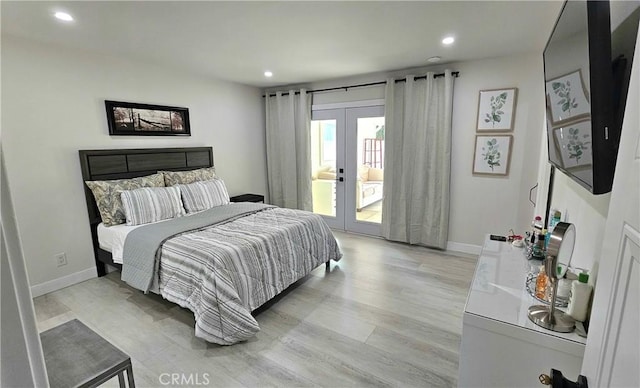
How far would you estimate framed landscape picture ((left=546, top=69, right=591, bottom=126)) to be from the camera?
3.09ft

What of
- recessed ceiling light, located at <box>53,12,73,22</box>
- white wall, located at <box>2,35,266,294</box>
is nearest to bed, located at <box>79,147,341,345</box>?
white wall, located at <box>2,35,266,294</box>

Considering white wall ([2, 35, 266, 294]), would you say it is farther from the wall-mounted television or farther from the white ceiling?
the wall-mounted television

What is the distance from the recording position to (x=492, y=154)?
3518 mm

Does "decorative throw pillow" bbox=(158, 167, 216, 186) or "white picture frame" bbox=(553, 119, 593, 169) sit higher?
"white picture frame" bbox=(553, 119, 593, 169)

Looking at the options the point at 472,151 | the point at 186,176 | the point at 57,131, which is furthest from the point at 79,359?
the point at 472,151

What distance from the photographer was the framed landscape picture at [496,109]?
3.35 metres

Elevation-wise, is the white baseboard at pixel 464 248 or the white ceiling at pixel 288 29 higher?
the white ceiling at pixel 288 29

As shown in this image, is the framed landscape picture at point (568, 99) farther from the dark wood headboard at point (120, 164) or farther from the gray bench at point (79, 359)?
the dark wood headboard at point (120, 164)

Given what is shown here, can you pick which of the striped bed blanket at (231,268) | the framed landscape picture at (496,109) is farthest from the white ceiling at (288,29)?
the striped bed blanket at (231,268)

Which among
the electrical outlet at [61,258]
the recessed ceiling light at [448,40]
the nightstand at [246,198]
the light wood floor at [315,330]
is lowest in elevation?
the light wood floor at [315,330]

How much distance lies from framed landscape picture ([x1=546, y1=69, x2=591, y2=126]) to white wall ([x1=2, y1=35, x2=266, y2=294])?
12.7 ft

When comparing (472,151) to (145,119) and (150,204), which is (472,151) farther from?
(145,119)

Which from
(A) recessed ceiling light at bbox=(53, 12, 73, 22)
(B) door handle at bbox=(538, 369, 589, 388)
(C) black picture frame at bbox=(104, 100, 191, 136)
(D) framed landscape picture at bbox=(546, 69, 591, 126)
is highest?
(A) recessed ceiling light at bbox=(53, 12, 73, 22)

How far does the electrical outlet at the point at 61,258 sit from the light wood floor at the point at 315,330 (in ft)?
0.86
